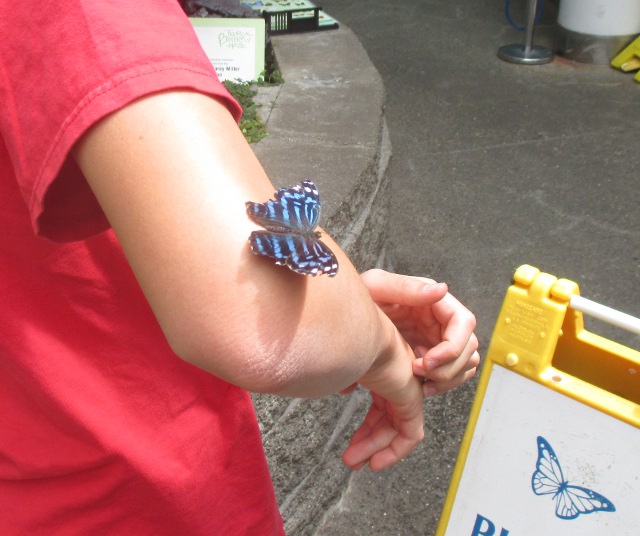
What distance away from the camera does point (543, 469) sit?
134cm

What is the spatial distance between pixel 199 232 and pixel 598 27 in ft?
17.9

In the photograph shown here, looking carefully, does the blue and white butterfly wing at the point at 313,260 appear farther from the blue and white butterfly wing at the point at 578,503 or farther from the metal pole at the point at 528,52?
the metal pole at the point at 528,52

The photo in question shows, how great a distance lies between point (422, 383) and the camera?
3.60 feet

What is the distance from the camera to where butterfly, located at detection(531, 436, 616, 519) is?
50.5 inches

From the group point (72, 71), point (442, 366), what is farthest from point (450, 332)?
point (72, 71)

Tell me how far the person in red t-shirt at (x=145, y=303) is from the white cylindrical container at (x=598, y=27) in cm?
488

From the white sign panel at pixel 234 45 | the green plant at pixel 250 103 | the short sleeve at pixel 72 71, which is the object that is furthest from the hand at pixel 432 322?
the white sign panel at pixel 234 45

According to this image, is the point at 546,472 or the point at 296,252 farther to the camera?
the point at 546,472

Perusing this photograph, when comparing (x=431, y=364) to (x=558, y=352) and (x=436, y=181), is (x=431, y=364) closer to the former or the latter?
(x=558, y=352)

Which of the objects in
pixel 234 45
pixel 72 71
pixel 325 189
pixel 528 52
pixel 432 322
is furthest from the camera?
pixel 528 52

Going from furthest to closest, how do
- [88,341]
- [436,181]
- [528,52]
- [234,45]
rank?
[528,52], [436,181], [234,45], [88,341]

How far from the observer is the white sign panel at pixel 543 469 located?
1.25 metres

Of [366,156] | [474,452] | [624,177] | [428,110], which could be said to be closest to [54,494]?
[474,452]

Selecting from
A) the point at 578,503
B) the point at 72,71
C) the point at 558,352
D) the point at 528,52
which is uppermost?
the point at 72,71
